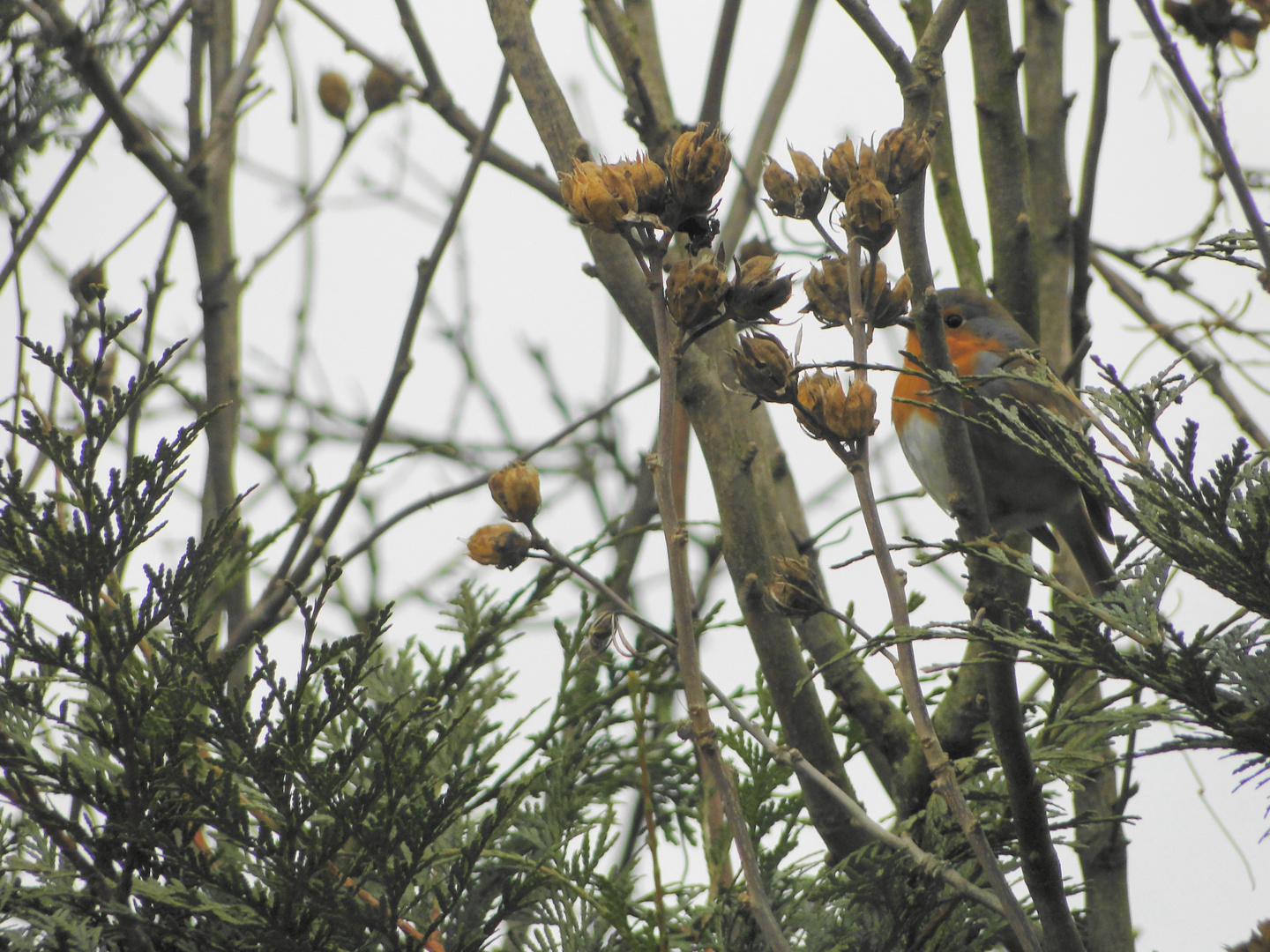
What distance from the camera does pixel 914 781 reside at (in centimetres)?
149

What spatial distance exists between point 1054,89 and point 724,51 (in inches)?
25.5

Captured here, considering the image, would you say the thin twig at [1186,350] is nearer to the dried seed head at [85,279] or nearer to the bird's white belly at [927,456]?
the bird's white belly at [927,456]

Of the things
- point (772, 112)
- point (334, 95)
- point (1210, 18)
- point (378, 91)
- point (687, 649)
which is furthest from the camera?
point (334, 95)

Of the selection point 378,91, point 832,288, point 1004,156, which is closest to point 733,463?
point 832,288

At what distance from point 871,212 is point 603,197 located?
0.76 ft

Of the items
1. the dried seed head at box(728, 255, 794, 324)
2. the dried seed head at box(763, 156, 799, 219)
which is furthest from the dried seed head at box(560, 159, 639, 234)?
the dried seed head at box(763, 156, 799, 219)

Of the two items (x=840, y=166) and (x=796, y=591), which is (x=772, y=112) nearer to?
(x=840, y=166)

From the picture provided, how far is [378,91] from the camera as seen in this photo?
2609 mm

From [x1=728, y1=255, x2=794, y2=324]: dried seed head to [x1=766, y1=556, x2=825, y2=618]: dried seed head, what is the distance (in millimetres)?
222

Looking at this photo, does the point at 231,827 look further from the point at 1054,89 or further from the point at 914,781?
the point at 1054,89

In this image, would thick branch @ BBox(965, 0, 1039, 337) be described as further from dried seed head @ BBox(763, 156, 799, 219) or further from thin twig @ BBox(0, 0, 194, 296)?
thin twig @ BBox(0, 0, 194, 296)

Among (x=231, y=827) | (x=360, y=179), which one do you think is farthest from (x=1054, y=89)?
(x=360, y=179)

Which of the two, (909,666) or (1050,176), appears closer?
(909,666)

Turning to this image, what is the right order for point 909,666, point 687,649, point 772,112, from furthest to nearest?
point 772,112 < point 909,666 < point 687,649
